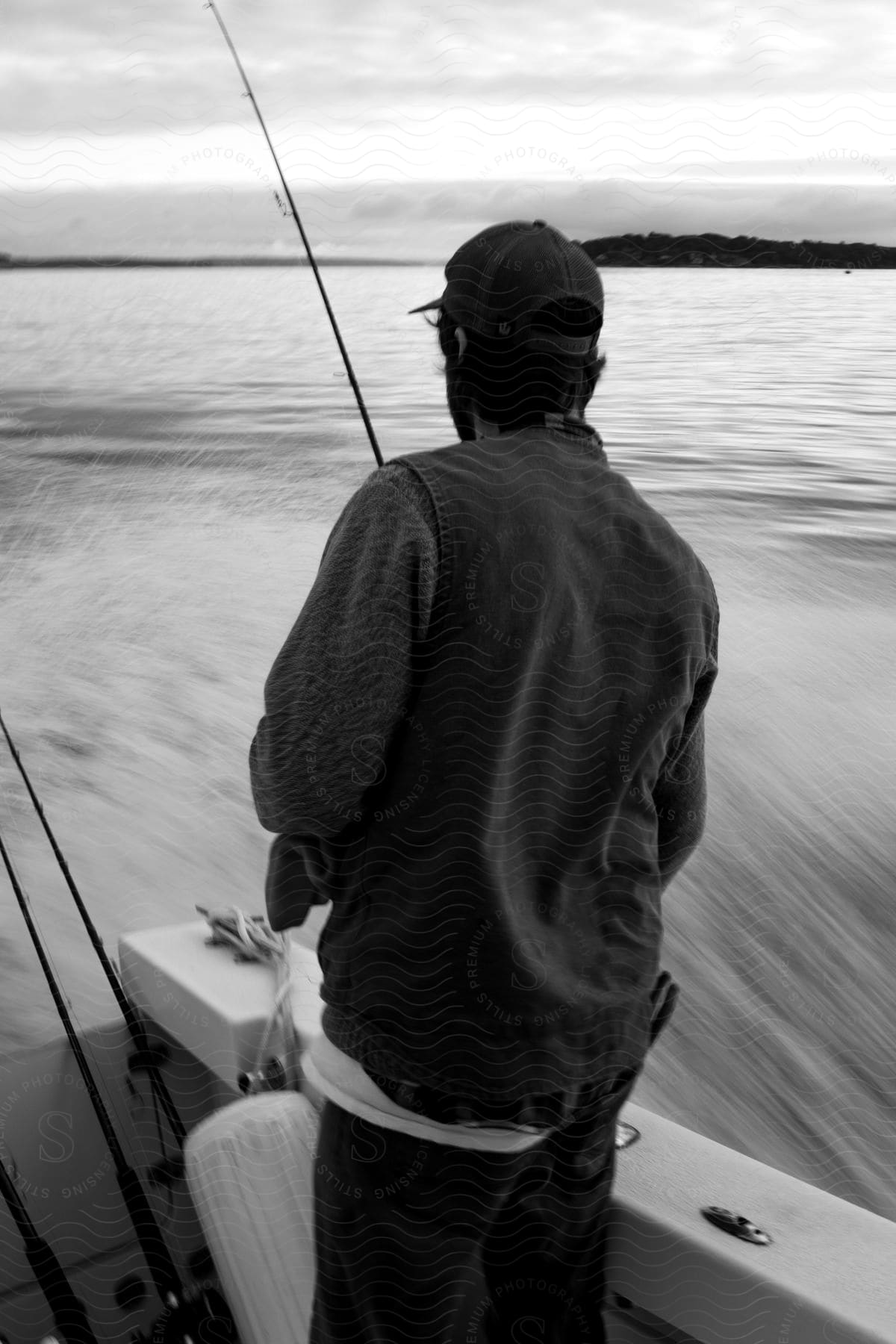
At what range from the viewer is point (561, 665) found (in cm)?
58

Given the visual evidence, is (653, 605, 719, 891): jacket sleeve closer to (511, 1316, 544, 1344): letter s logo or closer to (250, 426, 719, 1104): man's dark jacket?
(250, 426, 719, 1104): man's dark jacket

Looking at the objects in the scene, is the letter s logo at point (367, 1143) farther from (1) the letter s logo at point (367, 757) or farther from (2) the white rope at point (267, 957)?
(2) the white rope at point (267, 957)

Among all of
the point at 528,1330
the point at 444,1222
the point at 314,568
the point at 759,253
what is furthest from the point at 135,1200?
the point at 314,568

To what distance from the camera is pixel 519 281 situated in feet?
1.88

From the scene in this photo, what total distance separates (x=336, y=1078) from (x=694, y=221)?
3.66 ft

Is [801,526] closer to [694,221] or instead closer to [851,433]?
[851,433]

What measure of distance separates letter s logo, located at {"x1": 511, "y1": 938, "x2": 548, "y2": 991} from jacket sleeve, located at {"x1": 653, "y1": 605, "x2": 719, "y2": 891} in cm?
13

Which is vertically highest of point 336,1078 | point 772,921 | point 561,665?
point 561,665

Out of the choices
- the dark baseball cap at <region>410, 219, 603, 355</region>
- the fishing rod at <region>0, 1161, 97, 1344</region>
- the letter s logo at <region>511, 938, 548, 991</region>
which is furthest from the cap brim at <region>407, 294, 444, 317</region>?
the fishing rod at <region>0, 1161, 97, 1344</region>

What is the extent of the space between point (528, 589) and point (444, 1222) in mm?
383

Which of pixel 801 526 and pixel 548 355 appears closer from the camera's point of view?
pixel 548 355

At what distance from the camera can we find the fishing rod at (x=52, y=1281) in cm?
107

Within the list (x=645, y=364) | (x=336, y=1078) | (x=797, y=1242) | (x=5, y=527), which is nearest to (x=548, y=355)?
(x=336, y=1078)

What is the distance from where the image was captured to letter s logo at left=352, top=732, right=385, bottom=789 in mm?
556
